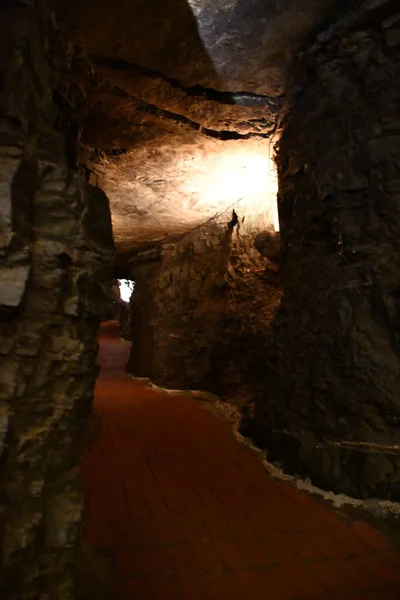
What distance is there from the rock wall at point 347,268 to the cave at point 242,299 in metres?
0.01

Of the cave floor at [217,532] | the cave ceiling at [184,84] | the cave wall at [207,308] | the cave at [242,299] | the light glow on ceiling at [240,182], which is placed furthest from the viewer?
the cave wall at [207,308]

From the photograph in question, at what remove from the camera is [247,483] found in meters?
3.14

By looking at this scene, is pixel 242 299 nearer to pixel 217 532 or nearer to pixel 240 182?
pixel 240 182

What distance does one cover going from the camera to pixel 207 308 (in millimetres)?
6582

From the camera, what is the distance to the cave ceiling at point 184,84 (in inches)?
116

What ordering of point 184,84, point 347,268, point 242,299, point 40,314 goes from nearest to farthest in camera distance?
point 40,314
point 347,268
point 184,84
point 242,299

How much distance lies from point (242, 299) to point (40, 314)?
4336 millimetres

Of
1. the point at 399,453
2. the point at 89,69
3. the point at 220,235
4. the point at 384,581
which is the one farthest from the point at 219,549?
the point at 220,235

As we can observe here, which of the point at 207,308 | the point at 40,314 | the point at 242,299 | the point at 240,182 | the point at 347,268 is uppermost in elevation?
the point at 240,182

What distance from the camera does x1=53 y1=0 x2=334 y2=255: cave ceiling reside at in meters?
2.96

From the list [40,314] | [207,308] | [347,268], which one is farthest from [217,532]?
[207,308]

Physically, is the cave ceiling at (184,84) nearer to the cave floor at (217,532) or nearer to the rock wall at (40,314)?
the rock wall at (40,314)

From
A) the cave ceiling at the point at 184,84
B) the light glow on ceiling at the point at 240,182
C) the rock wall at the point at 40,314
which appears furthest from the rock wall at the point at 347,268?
the rock wall at the point at 40,314

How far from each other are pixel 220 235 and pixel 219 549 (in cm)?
487
